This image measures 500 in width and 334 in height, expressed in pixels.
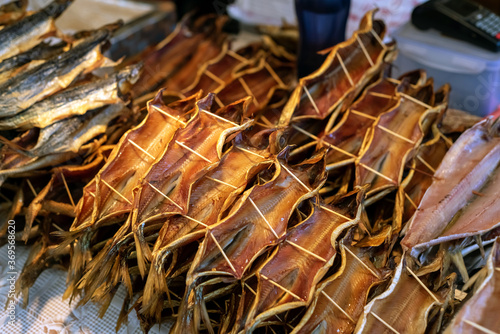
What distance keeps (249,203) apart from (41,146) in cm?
74

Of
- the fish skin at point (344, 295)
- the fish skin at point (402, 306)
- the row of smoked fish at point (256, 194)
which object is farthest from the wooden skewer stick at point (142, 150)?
the fish skin at point (402, 306)

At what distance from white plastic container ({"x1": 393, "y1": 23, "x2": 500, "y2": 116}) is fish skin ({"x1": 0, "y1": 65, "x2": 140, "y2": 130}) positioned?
3.84 feet

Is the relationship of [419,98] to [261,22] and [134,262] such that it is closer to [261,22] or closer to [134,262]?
[134,262]

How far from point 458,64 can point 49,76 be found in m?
1.66

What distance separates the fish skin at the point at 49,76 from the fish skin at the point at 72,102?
0.10 feet

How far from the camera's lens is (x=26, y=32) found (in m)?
1.57

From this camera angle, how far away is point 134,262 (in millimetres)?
1248

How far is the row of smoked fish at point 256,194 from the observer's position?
1.04 m

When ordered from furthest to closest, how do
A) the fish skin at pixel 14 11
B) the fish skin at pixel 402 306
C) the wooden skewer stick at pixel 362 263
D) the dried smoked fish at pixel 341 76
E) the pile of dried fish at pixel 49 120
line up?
the fish skin at pixel 14 11 → the dried smoked fish at pixel 341 76 → the pile of dried fish at pixel 49 120 → the wooden skewer stick at pixel 362 263 → the fish skin at pixel 402 306

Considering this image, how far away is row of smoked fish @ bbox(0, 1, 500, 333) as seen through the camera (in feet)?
3.42

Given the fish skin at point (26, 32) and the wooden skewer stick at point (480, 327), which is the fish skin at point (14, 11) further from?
the wooden skewer stick at point (480, 327)

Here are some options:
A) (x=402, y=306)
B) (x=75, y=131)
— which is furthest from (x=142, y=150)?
(x=402, y=306)

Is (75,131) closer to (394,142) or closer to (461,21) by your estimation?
(394,142)

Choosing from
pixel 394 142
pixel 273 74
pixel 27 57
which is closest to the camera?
pixel 394 142
